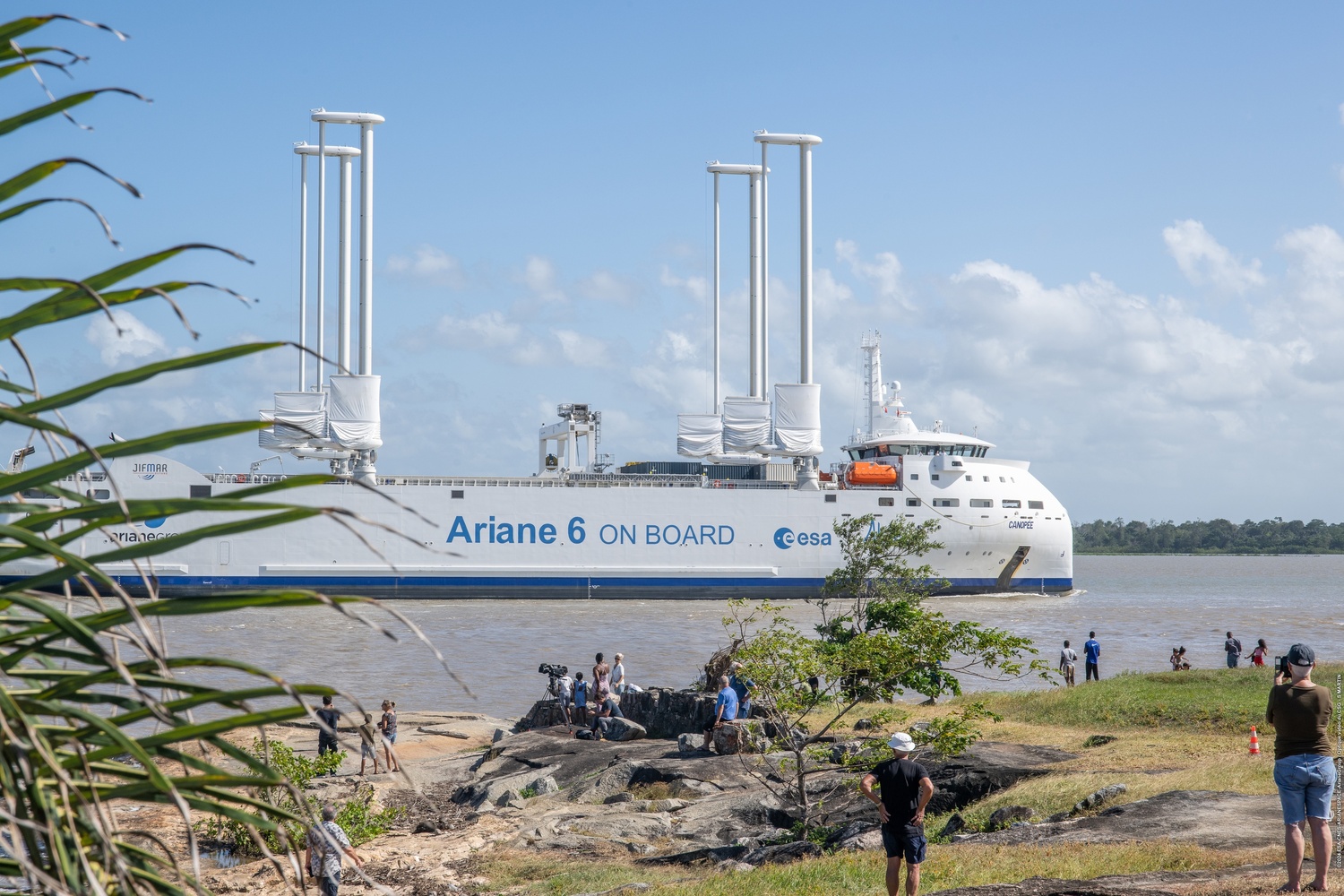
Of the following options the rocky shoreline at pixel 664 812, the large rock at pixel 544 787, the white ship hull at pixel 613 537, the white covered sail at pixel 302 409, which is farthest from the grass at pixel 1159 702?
the white covered sail at pixel 302 409

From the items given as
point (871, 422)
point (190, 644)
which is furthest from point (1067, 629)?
point (190, 644)

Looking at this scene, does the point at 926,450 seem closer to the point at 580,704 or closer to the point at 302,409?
the point at 302,409

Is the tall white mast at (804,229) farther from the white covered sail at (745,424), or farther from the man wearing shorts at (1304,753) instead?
the man wearing shorts at (1304,753)

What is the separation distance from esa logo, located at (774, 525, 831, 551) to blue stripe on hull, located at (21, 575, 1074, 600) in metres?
1.23

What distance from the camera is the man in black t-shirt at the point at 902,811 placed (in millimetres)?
6203

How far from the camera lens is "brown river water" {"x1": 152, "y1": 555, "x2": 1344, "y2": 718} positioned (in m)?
21.8

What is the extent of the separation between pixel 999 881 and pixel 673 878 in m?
2.65

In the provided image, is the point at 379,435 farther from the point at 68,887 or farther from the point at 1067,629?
the point at 68,887

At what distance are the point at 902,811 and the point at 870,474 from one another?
120ft

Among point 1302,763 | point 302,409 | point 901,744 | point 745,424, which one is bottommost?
point 901,744

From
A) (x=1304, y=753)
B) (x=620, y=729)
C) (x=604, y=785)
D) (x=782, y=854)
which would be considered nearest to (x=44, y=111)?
(x=1304, y=753)

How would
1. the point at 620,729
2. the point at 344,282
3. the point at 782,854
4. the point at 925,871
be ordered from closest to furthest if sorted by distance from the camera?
the point at 925,871 → the point at 782,854 → the point at 620,729 → the point at 344,282

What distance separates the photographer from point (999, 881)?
21.0ft

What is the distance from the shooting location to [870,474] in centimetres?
4238
